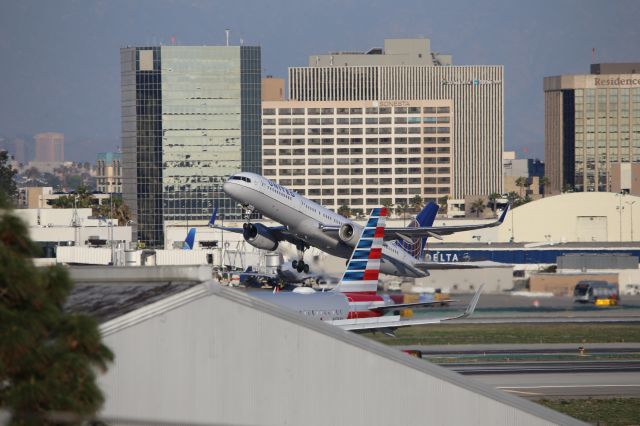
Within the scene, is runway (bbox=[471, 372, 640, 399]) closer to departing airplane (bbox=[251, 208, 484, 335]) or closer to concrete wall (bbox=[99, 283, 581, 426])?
departing airplane (bbox=[251, 208, 484, 335])

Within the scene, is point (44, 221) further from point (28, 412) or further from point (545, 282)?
point (28, 412)

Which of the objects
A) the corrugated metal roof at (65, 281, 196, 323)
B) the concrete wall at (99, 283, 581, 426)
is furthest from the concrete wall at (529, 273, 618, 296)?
the corrugated metal roof at (65, 281, 196, 323)

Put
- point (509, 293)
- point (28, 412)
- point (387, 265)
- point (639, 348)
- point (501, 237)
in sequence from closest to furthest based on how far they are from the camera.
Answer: point (28, 412) → point (639, 348) → point (387, 265) → point (509, 293) → point (501, 237)

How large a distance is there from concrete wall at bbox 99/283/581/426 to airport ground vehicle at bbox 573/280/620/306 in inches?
3284

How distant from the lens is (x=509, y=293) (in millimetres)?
118312

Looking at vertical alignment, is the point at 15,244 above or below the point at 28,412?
above

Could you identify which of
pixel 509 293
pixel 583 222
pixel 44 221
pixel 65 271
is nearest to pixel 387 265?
pixel 509 293

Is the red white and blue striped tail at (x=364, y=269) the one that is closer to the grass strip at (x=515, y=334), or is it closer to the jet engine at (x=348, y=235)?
the grass strip at (x=515, y=334)

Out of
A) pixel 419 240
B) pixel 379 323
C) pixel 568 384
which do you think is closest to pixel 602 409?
pixel 568 384

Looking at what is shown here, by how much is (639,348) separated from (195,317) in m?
51.0

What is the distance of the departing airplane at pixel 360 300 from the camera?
5553 cm

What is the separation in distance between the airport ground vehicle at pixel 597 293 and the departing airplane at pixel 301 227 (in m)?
21.2

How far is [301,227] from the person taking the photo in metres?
93.4

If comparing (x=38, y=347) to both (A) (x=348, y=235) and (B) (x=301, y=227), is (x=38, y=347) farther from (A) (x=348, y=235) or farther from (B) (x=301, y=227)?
(B) (x=301, y=227)
